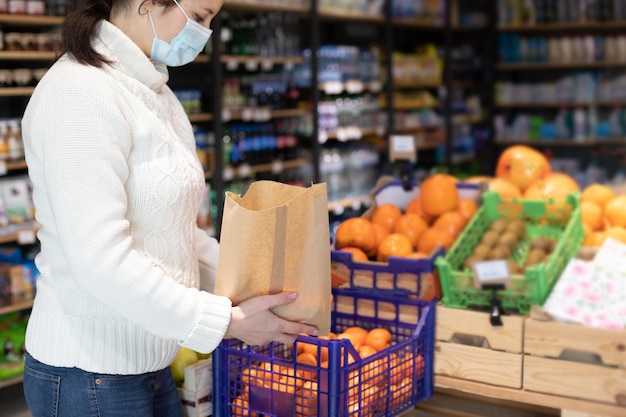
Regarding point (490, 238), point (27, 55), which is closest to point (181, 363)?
point (490, 238)

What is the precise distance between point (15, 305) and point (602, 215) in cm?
304

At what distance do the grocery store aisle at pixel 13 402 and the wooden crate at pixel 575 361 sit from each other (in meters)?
2.76

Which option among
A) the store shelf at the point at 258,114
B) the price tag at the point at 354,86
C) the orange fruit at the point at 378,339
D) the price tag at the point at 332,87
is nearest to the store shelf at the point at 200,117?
the store shelf at the point at 258,114

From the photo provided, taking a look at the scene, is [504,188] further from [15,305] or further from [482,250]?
[15,305]

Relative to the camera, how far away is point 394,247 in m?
2.37

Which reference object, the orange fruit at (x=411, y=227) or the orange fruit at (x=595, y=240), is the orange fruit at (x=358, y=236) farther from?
the orange fruit at (x=595, y=240)

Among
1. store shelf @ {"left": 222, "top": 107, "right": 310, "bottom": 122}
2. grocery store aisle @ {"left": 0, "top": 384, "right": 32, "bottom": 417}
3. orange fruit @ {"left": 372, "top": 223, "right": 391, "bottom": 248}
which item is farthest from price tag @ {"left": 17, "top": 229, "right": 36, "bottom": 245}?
orange fruit @ {"left": 372, "top": 223, "right": 391, "bottom": 248}

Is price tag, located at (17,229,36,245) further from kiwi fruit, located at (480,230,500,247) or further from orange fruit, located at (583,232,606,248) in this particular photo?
orange fruit, located at (583,232,606,248)

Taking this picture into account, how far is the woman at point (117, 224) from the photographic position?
1477 mm

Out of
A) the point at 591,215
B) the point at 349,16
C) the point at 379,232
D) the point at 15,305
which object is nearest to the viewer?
the point at 379,232

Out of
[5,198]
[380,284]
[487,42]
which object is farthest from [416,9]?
[380,284]

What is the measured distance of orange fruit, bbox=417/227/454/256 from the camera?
241 centimetres

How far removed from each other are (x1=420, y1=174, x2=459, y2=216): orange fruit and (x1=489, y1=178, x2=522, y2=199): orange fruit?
20 cm

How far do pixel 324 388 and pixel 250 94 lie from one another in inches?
158
